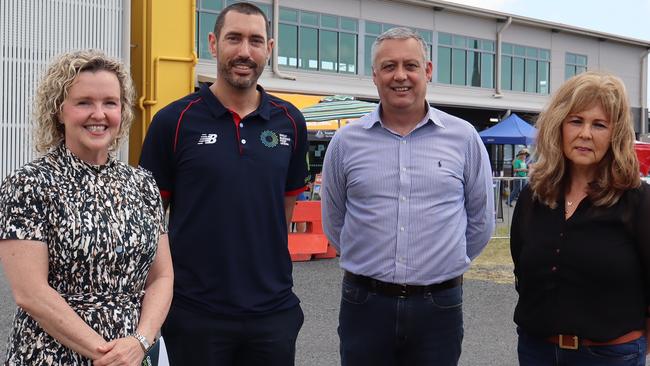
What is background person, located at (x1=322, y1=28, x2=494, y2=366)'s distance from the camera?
3564mm

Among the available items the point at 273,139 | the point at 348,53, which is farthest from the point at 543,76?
the point at 273,139

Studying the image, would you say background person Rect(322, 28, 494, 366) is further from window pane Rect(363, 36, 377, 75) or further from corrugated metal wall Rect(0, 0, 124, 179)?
window pane Rect(363, 36, 377, 75)

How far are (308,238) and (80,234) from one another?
29.3 ft

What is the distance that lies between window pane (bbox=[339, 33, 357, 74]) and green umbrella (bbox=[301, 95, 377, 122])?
1551cm

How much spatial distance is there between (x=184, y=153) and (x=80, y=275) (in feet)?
2.82

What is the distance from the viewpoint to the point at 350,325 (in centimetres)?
368

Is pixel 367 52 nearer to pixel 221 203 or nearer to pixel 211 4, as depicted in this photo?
pixel 211 4

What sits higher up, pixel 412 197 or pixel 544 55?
pixel 544 55

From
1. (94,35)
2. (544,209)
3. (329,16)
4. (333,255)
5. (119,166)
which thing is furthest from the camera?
(329,16)

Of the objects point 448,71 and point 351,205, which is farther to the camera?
point 448,71

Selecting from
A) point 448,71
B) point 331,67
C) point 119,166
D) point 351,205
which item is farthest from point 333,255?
point 448,71

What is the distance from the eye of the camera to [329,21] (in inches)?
1155

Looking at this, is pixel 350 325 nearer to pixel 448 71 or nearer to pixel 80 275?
pixel 80 275

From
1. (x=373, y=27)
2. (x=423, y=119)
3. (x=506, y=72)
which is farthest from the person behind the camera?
(x=506, y=72)
